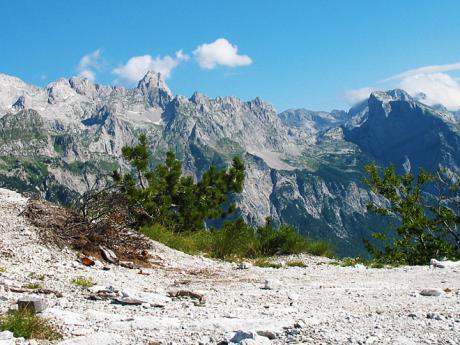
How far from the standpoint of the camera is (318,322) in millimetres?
7508

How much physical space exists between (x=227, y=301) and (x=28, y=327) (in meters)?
3.91

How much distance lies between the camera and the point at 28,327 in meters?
6.64

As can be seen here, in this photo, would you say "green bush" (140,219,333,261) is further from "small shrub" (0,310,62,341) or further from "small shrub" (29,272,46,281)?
"small shrub" (0,310,62,341)

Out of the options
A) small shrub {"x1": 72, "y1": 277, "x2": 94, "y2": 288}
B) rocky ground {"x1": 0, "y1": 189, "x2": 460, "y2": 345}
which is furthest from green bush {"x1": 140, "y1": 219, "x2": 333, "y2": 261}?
small shrub {"x1": 72, "y1": 277, "x2": 94, "y2": 288}

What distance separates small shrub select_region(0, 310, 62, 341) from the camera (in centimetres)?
656

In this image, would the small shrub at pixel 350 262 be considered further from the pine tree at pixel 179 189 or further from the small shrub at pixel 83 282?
the pine tree at pixel 179 189

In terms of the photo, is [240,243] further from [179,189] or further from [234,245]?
[179,189]

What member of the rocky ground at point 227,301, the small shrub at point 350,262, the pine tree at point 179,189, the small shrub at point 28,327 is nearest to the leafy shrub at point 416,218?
the small shrub at point 350,262

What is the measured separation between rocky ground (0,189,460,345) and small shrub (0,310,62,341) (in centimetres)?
18

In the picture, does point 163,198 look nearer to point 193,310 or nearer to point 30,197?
point 30,197

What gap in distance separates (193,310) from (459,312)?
4161 millimetres

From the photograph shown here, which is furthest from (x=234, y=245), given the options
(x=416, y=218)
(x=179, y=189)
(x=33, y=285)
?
(x=179, y=189)

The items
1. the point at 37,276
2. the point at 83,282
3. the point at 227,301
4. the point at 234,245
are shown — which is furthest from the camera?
the point at 234,245

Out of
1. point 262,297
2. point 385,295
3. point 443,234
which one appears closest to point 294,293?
point 262,297
